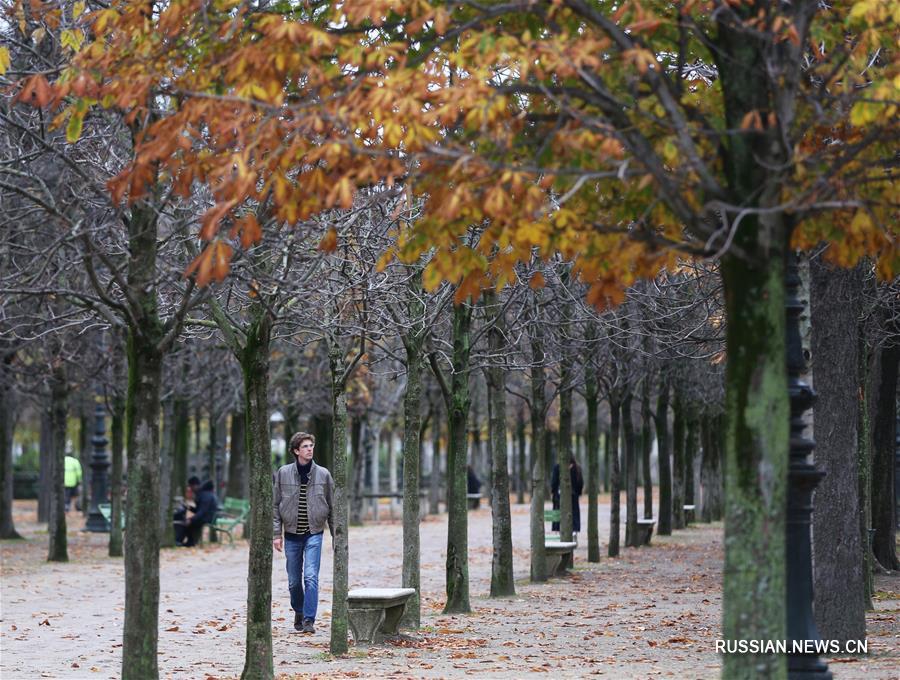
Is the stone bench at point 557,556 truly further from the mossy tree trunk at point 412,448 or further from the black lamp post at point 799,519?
the black lamp post at point 799,519

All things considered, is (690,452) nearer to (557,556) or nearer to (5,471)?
(557,556)

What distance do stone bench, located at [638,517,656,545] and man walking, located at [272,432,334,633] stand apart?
14792 millimetres

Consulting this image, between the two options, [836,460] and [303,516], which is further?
[303,516]

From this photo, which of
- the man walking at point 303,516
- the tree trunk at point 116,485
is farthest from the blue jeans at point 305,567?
the tree trunk at point 116,485

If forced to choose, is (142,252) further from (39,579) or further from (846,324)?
(39,579)

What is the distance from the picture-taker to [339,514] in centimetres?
1285

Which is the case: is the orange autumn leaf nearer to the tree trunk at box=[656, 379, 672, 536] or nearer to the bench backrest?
the tree trunk at box=[656, 379, 672, 536]

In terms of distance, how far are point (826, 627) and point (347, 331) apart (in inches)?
227

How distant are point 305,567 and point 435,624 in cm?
183

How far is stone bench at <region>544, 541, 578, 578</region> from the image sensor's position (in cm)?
2072

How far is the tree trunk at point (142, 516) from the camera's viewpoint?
26.7 ft

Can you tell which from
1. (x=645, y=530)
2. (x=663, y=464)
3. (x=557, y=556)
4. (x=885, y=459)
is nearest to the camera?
(x=557, y=556)

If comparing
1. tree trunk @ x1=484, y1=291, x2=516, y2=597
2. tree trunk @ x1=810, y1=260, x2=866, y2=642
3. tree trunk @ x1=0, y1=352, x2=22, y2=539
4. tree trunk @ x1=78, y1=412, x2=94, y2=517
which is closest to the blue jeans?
tree trunk @ x1=484, y1=291, x2=516, y2=597

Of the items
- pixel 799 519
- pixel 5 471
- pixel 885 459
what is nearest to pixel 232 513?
pixel 5 471
